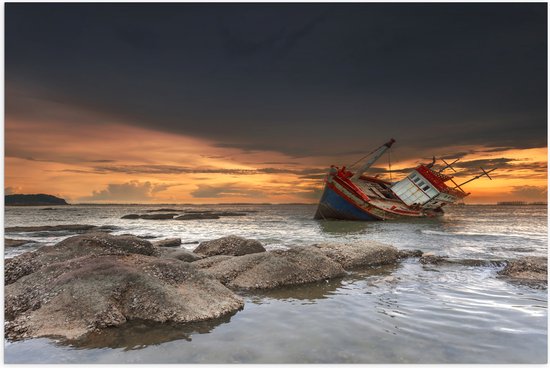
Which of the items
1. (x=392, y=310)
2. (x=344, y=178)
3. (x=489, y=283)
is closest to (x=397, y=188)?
(x=344, y=178)

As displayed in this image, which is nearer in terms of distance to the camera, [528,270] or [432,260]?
[528,270]

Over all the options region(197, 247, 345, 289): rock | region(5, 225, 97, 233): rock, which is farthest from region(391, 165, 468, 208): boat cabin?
region(197, 247, 345, 289): rock

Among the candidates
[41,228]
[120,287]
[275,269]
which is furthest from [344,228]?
[120,287]

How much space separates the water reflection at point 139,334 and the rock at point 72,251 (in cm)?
358

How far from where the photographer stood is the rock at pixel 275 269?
33.8 feet

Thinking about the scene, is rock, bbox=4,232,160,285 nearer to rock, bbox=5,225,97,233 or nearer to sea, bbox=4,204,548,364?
sea, bbox=4,204,548,364

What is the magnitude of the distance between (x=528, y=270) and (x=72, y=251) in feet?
43.8

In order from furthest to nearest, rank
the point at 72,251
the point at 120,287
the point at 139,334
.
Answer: the point at 72,251 < the point at 120,287 < the point at 139,334

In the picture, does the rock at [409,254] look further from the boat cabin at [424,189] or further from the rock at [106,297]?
the boat cabin at [424,189]

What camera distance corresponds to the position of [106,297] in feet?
23.6

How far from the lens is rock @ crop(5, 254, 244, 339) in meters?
6.60

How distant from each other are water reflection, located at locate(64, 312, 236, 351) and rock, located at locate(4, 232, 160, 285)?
3.58 meters

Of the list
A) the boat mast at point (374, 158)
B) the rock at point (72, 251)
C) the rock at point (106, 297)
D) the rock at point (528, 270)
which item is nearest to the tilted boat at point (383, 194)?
the boat mast at point (374, 158)

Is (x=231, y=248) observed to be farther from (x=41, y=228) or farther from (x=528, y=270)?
(x=41, y=228)
